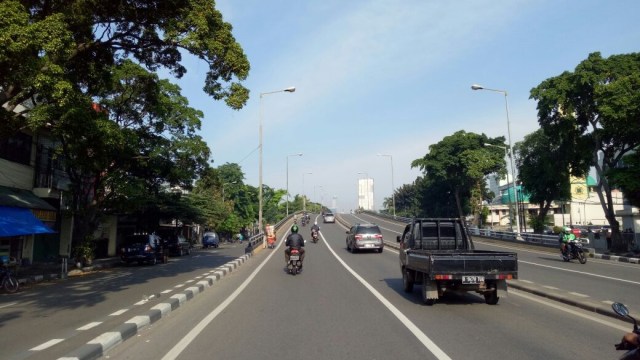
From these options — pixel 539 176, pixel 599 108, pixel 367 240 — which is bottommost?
pixel 367 240

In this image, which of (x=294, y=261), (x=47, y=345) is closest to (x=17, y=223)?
(x=294, y=261)

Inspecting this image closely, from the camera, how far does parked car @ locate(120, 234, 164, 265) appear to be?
24.6m

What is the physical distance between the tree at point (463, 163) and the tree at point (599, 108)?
2461cm

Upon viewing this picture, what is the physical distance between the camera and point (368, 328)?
770 cm

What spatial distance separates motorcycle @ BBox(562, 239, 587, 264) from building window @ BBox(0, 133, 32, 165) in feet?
83.1

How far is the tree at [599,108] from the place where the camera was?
26.6m

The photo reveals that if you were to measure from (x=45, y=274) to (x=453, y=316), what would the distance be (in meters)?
16.7

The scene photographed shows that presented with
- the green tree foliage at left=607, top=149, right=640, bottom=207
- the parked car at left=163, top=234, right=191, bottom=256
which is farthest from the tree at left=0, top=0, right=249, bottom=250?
the green tree foliage at left=607, top=149, right=640, bottom=207

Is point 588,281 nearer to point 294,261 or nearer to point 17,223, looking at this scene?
point 294,261

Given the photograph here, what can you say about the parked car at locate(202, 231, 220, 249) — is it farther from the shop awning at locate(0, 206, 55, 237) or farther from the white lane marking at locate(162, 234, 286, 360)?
the white lane marking at locate(162, 234, 286, 360)

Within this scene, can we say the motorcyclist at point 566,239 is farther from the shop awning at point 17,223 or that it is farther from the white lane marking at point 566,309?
the shop awning at point 17,223

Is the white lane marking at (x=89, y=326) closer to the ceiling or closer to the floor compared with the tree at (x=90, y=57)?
closer to the floor

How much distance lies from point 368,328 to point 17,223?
16421 mm

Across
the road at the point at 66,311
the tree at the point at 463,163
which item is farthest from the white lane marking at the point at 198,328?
the tree at the point at 463,163
